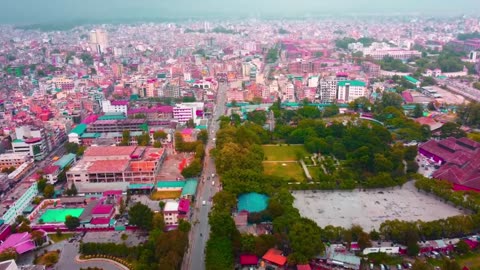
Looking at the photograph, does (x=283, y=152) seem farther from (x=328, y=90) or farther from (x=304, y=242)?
(x=328, y=90)

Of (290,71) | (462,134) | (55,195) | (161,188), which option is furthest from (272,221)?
(290,71)

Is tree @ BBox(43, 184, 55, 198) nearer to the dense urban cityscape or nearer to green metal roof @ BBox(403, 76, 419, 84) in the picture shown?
the dense urban cityscape

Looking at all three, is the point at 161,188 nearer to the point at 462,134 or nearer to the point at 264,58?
the point at 462,134

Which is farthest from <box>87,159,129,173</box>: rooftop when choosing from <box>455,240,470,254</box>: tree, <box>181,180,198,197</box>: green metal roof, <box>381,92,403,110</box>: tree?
<box>381,92,403,110</box>: tree

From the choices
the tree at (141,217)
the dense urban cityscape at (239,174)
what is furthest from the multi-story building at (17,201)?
the tree at (141,217)

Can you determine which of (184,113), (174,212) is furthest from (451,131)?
(174,212)
